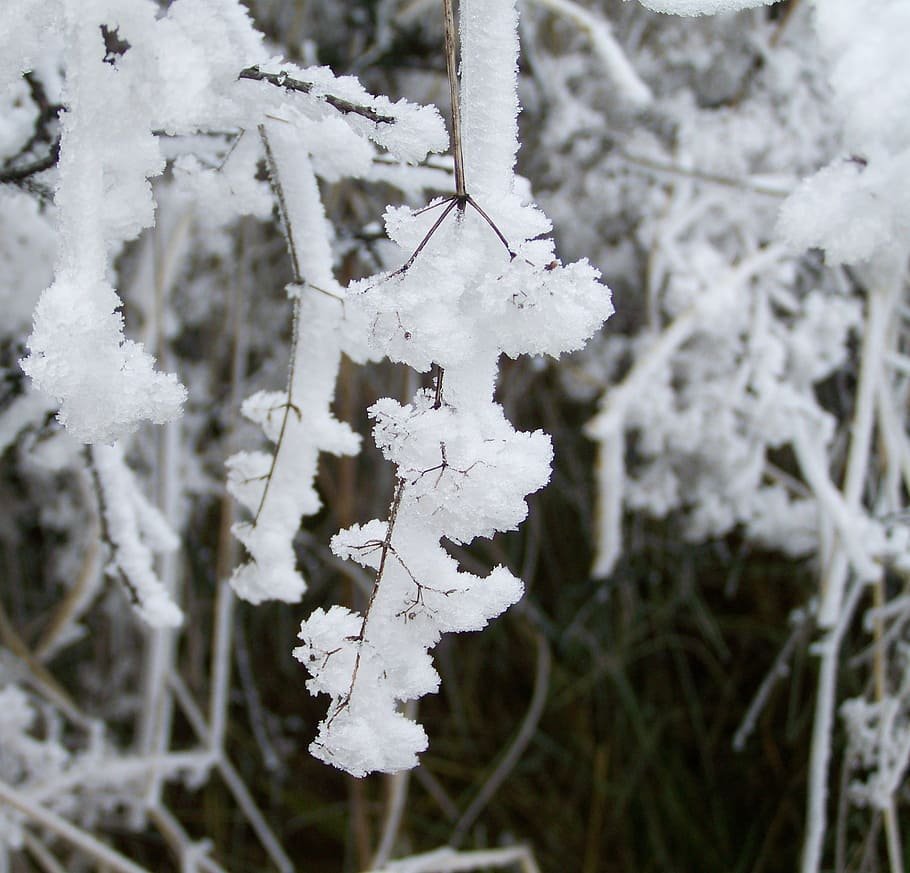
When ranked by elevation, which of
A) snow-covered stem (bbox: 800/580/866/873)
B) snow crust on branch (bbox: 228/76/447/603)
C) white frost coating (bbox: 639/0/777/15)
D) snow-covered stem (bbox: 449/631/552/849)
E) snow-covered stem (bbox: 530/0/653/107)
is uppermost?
snow-covered stem (bbox: 530/0/653/107)

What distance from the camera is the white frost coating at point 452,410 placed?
30 centimetres

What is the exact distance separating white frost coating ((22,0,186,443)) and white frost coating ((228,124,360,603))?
10cm

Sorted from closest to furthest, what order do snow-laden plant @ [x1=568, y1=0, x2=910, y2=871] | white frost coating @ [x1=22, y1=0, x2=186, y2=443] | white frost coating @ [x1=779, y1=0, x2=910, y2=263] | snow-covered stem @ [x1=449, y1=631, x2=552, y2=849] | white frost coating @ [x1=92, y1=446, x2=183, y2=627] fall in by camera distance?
white frost coating @ [x1=22, y1=0, x2=186, y2=443] < white frost coating @ [x1=779, y1=0, x2=910, y2=263] < white frost coating @ [x1=92, y1=446, x2=183, y2=627] < snow-laden plant @ [x1=568, y1=0, x2=910, y2=871] < snow-covered stem @ [x1=449, y1=631, x2=552, y2=849]

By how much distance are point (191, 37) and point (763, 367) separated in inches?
31.0

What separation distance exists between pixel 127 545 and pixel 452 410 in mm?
340

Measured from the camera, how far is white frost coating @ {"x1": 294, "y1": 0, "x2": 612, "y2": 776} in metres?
0.30

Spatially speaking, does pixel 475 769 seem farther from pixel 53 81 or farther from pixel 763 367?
pixel 53 81

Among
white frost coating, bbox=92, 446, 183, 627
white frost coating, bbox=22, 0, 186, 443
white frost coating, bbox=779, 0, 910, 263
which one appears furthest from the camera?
white frost coating, bbox=92, 446, 183, 627

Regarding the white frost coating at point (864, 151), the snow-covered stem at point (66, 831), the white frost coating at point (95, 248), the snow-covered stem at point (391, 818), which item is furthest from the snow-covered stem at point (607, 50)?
the snow-covered stem at point (66, 831)

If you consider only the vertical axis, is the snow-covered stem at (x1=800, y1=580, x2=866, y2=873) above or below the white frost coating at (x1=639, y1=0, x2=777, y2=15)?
below

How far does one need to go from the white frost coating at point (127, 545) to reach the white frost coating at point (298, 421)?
0.14 meters

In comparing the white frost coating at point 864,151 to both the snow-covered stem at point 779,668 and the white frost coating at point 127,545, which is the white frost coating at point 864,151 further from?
the snow-covered stem at point 779,668

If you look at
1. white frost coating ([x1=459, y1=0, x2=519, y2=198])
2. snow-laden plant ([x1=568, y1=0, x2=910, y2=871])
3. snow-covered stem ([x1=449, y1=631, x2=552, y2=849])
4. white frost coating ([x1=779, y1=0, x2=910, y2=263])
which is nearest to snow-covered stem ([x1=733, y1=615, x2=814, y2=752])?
snow-laden plant ([x1=568, y1=0, x2=910, y2=871])

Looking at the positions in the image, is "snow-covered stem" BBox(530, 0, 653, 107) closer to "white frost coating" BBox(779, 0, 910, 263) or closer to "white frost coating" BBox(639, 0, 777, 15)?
"white frost coating" BBox(779, 0, 910, 263)
